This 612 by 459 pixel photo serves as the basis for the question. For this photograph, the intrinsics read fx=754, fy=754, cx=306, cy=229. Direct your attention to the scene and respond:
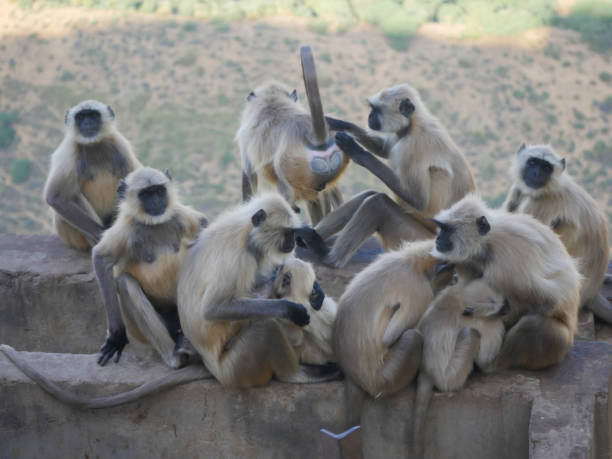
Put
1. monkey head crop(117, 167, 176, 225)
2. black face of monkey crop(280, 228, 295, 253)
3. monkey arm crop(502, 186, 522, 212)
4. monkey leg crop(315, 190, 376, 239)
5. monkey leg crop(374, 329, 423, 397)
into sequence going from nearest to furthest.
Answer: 1. monkey leg crop(374, 329, 423, 397)
2. black face of monkey crop(280, 228, 295, 253)
3. monkey head crop(117, 167, 176, 225)
4. monkey arm crop(502, 186, 522, 212)
5. monkey leg crop(315, 190, 376, 239)

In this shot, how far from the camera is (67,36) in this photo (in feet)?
133

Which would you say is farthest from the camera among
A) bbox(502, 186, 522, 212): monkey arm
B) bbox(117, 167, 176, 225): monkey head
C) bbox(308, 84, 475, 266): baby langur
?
bbox(308, 84, 475, 266): baby langur

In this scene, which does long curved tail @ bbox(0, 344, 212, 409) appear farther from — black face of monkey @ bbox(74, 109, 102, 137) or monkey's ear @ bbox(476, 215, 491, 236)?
black face of monkey @ bbox(74, 109, 102, 137)

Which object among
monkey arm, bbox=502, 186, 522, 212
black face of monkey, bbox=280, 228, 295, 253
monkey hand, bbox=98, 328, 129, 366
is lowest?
monkey hand, bbox=98, 328, 129, 366

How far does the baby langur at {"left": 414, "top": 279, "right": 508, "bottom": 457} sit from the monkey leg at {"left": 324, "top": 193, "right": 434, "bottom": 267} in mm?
1531

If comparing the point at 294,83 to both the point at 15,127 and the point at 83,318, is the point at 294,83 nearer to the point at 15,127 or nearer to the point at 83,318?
the point at 15,127

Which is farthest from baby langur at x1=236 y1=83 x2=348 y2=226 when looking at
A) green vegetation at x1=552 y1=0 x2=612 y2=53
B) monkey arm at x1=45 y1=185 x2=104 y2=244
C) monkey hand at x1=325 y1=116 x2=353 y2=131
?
green vegetation at x1=552 y1=0 x2=612 y2=53

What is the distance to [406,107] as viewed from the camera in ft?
16.7

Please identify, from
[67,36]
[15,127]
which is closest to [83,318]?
[15,127]

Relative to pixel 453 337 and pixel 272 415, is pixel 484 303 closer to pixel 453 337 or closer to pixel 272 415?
pixel 453 337

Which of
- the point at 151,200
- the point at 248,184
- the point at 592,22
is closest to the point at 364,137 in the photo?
the point at 248,184

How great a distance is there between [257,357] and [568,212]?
2256 mm

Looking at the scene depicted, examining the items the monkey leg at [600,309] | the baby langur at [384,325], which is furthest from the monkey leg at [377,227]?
the baby langur at [384,325]

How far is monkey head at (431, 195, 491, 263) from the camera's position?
357 centimetres
